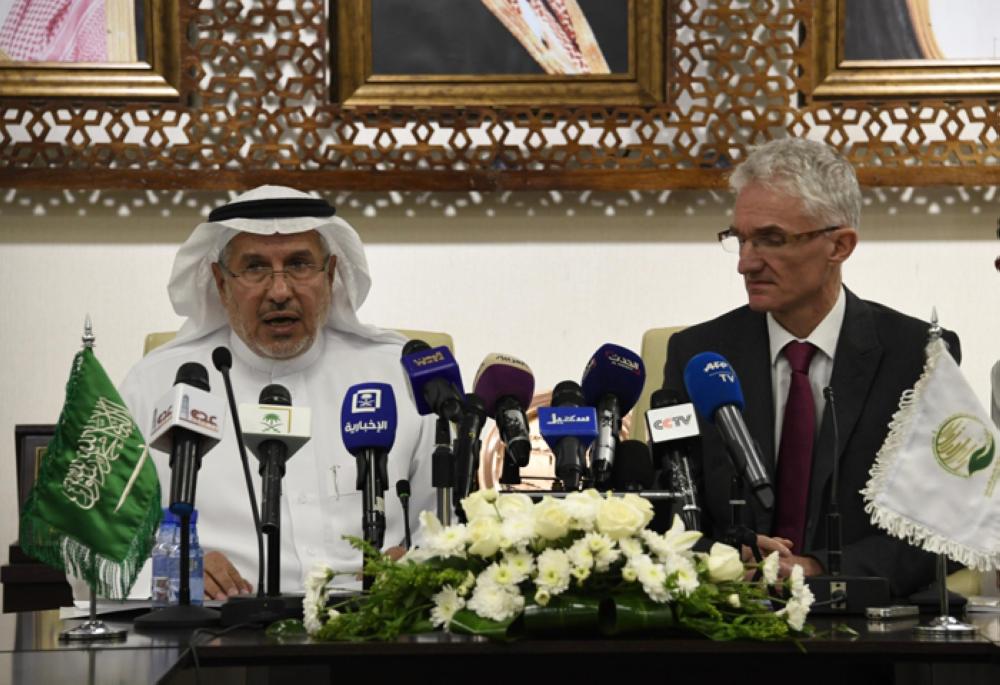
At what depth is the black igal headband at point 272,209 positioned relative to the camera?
391 cm

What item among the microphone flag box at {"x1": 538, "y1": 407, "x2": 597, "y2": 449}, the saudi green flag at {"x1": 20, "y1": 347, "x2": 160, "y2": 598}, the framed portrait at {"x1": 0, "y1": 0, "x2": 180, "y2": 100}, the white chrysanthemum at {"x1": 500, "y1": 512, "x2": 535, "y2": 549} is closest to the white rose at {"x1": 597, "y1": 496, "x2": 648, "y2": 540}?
the white chrysanthemum at {"x1": 500, "y1": 512, "x2": 535, "y2": 549}

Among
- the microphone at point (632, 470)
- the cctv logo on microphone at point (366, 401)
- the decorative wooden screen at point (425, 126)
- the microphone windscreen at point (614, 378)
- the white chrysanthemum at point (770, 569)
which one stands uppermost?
the decorative wooden screen at point (425, 126)

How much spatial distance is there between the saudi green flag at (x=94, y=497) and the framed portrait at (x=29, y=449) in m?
1.57

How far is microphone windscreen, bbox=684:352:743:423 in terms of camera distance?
2.60 meters

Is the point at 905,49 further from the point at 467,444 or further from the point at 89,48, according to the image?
the point at 467,444

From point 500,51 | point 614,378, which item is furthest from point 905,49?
point 614,378

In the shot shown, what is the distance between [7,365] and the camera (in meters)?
4.75

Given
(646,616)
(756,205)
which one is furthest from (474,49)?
(646,616)

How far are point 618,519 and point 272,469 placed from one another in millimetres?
686

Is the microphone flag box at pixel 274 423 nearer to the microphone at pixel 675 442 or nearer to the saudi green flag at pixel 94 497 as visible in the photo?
the saudi green flag at pixel 94 497

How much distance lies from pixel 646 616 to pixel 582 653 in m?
0.11

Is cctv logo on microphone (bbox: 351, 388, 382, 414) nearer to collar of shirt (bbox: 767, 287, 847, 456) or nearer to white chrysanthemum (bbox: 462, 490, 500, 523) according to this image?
white chrysanthemum (bbox: 462, 490, 500, 523)

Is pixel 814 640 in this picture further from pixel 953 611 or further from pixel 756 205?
pixel 756 205

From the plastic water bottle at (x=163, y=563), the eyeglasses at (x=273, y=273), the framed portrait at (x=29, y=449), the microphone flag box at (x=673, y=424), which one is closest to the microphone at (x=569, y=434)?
the microphone flag box at (x=673, y=424)
